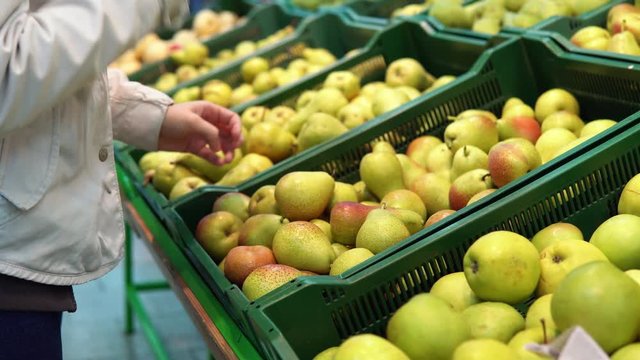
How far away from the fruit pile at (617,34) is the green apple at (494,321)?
1151mm

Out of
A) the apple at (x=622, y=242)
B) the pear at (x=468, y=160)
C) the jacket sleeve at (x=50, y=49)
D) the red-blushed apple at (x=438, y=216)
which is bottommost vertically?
the apple at (x=622, y=242)

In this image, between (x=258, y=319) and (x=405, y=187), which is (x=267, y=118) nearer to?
(x=405, y=187)

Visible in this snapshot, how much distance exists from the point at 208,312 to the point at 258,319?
0.42 m

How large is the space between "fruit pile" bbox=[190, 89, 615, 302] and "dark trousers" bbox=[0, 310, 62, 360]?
466 millimetres

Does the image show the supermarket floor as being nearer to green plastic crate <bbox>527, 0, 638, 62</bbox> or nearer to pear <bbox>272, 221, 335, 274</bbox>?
pear <bbox>272, 221, 335, 274</bbox>

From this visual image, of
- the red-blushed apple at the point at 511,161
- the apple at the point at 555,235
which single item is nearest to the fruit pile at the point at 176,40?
the red-blushed apple at the point at 511,161

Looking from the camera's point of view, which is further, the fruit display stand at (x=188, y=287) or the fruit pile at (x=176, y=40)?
the fruit pile at (x=176, y=40)

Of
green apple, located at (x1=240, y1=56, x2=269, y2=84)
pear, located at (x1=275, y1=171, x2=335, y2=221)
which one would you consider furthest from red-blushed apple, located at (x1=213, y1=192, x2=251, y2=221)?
green apple, located at (x1=240, y1=56, x2=269, y2=84)

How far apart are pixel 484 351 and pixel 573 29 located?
1.75m

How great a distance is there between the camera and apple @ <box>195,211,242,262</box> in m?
2.18

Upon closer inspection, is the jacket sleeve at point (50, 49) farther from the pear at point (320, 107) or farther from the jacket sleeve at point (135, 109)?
the pear at point (320, 107)

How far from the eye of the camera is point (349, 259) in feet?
6.09

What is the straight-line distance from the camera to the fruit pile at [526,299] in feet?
4.31

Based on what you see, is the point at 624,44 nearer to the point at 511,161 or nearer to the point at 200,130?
the point at 511,161
